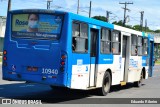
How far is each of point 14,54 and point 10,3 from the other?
38.2m

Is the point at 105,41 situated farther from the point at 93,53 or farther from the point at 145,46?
the point at 145,46

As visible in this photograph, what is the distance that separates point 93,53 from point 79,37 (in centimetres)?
149

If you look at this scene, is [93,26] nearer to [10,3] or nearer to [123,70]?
[123,70]

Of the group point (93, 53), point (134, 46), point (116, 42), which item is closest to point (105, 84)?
point (93, 53)

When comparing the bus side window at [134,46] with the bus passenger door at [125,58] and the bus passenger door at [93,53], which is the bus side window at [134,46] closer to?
the bus passenger door at [125,58]

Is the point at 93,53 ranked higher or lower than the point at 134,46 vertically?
lower

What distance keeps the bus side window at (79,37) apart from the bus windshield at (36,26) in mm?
572

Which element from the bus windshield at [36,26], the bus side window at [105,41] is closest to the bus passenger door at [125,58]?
the bus side window at [105,41]

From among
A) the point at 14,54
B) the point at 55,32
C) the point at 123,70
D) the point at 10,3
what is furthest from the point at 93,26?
the point at 10,3

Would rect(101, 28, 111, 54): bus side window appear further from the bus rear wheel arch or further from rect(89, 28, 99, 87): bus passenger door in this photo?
the bus rear wheel arch

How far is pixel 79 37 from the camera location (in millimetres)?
13719

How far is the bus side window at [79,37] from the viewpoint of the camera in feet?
43.9

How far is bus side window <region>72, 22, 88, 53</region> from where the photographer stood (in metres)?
13.4

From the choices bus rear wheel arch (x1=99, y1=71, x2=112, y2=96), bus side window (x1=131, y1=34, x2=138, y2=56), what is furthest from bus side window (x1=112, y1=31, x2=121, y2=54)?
bus side window (x1=131, y1=34, x2=138, y2=56)
